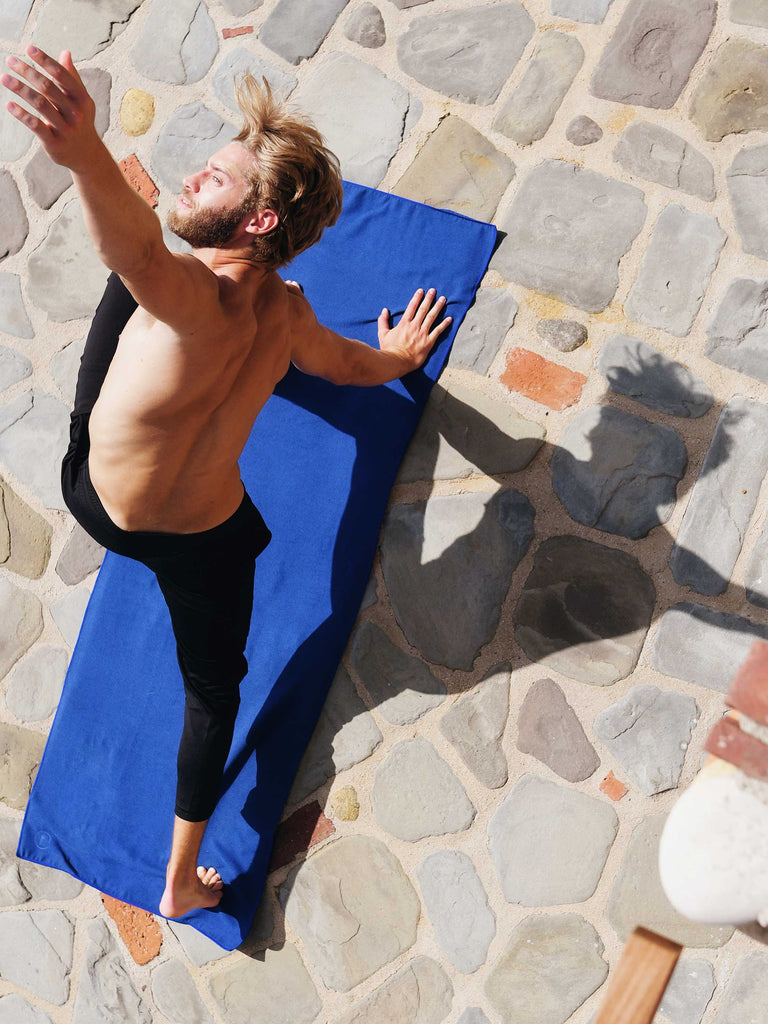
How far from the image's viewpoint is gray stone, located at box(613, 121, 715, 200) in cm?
234

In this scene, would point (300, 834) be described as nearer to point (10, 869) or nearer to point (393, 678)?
point (393, 678)

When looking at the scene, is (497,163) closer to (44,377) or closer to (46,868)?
(44,377)

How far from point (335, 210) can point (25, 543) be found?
142cm

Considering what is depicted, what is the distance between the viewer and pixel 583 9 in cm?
246

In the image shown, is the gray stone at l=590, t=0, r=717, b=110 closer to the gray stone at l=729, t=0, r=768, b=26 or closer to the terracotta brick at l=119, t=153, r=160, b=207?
the gray stone at l=729, t=0, r=768, b=26

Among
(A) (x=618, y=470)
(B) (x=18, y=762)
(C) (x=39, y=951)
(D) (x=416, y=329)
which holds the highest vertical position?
(D) (x=416, y=329)

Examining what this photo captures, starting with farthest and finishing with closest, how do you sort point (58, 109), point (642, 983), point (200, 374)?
point (200, 374), point (58, 109), point (642, 983)

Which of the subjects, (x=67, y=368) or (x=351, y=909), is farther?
(x=67, y=368)

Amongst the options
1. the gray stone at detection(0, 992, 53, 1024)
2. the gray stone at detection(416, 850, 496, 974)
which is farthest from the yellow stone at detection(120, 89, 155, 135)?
the gray stone at detection(0, 992, 53, 1024)

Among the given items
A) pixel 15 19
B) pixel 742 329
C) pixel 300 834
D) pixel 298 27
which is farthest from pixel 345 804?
pixel 15 19

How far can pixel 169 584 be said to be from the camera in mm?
2055

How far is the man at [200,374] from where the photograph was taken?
1.55 m

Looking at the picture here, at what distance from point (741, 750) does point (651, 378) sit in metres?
1.42

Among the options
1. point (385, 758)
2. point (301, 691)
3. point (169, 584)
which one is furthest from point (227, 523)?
point (385, 758)
